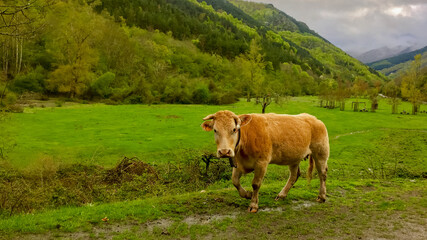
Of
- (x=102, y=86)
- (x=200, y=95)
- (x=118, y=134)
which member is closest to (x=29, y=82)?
(x=102, y=86)

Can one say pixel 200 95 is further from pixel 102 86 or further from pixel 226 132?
pixel 226 132

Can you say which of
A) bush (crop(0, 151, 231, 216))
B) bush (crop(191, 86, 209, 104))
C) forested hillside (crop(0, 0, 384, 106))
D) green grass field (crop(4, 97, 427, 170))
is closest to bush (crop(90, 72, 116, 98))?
forested hillside (crop(0, 0, 384, 106))

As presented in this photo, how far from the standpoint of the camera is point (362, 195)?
9914 millimetres

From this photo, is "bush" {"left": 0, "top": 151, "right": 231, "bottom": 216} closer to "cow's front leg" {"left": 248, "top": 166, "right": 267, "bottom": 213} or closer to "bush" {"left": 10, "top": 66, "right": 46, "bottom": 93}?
"cow's front leg" {"left": 248, "top": 166, "right": 267, "bottom": 213}

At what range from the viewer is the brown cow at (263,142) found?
696cm

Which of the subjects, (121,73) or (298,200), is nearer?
(298,200)

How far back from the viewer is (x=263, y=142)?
7750 mm

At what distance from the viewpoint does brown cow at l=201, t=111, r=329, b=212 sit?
22.8ft

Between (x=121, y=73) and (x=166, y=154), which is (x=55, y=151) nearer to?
(x=166, y=154)

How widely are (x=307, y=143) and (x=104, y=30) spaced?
267 ft

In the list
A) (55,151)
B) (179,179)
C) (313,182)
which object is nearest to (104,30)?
(55,151)

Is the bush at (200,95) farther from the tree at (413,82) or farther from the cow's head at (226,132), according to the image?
the cow's head at (226,132)

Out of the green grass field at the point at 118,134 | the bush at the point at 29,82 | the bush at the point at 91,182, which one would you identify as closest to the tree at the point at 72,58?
the bush at the point at 29,82

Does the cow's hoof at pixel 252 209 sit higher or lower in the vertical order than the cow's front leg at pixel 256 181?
lower
